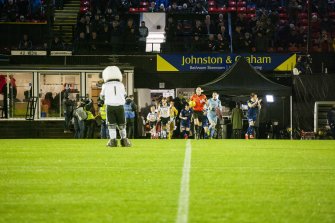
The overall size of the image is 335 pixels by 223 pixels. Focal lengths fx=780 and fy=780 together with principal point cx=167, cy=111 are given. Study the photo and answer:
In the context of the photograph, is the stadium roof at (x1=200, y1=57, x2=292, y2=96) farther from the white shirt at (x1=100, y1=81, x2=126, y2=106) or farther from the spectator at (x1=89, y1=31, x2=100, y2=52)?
the white shirt at (x1=100, y1=81, x2=126, y2=106)

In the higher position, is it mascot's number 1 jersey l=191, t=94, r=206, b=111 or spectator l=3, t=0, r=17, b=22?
spectator l=3, t=0, r=17, b=22

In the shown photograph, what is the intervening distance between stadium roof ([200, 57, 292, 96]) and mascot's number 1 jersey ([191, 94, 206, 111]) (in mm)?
3337

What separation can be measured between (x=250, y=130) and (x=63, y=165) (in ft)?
50.8

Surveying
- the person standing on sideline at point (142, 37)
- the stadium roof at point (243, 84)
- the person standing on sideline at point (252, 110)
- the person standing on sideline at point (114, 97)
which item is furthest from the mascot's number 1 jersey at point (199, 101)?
the person standing on sideline at point (142, 37)

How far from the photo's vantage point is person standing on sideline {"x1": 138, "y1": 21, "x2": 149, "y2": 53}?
116 ft

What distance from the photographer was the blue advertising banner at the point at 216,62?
34.8 meters

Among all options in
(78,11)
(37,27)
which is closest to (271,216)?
(37,27)

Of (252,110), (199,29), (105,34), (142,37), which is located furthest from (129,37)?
(252,110)

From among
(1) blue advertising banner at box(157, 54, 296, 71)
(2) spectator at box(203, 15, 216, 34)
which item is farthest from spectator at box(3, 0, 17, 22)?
(2) spectator at box(203, 15, 216, 34)

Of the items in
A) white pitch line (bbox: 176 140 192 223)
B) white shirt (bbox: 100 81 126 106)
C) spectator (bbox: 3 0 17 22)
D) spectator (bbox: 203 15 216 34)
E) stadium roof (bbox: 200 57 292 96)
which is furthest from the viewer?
spectator (bbox: 3 0 17 22)

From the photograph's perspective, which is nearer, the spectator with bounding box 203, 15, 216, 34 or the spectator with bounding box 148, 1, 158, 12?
the spectator with bounding box 203, 15, 216, 34

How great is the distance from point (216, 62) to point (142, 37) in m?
3.70

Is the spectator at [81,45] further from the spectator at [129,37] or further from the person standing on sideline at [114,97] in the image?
the person standing on sideline at [114,97]

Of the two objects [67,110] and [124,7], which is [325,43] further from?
[67,110]
